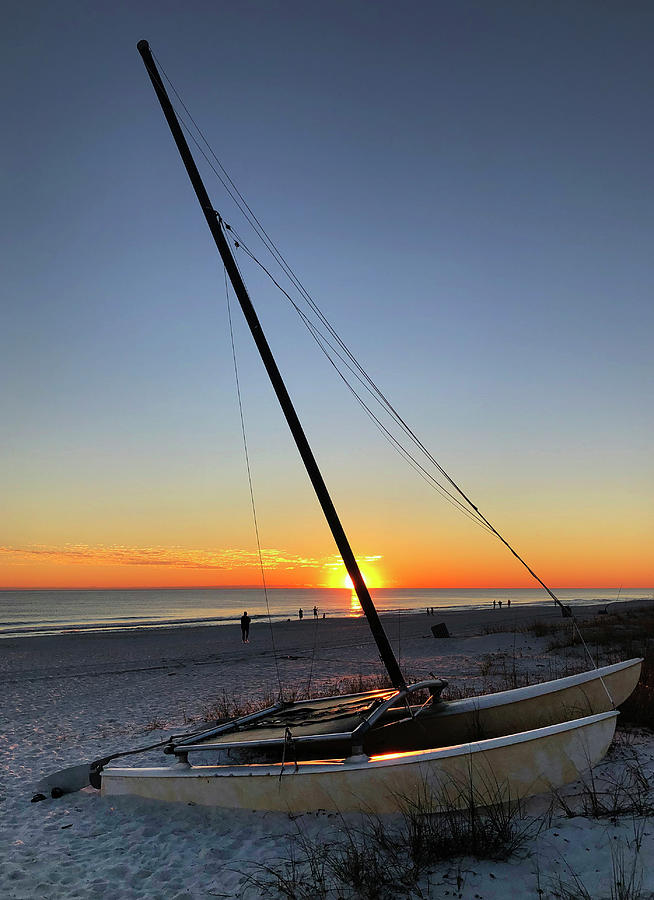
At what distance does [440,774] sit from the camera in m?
5.32

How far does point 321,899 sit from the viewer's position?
4.14 metres

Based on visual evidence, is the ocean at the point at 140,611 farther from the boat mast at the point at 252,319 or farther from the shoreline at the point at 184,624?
the boat mast at the point at 252,319

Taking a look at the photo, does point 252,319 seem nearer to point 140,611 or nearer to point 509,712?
point 509,712

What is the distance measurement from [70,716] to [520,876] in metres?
10.8

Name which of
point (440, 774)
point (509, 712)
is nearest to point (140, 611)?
point (509, 712)

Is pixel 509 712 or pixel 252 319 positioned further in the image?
pixel 252 319

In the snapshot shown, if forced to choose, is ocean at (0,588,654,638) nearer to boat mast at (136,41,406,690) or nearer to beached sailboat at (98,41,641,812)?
beached sailboat at (98,41,641,812)

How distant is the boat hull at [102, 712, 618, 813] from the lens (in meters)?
5.28

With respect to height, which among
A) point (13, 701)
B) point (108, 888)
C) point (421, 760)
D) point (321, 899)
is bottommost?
point (13, 701)

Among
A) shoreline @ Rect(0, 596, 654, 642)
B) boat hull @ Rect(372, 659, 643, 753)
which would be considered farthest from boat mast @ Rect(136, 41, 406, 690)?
shoreline @ Rect(0, 596, 654, 642)

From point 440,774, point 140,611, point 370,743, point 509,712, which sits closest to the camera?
point 440,774

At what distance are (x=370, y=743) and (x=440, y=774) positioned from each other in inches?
74.2

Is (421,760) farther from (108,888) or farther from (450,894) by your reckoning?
(108,888)

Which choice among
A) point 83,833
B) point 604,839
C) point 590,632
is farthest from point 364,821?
point 590,632
